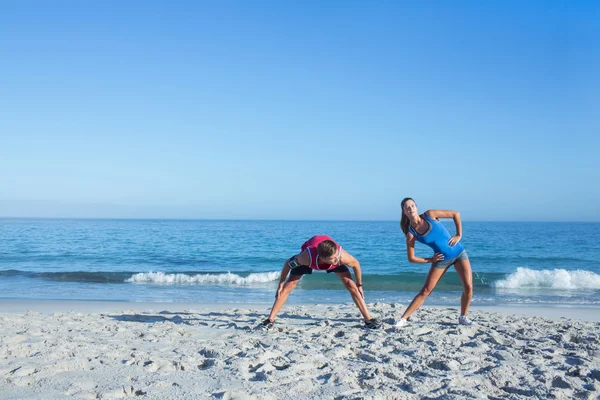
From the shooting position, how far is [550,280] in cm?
1555

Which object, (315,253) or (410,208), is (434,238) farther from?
(315,253)

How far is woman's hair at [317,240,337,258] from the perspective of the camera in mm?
5477

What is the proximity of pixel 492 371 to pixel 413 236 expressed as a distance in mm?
1952

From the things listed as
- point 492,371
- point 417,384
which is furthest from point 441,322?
point 417,384

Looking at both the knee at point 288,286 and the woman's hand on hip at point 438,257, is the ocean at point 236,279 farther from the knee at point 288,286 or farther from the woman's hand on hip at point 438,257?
the woman's hand on hip at point 438,257

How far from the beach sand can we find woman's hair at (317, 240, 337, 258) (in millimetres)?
970

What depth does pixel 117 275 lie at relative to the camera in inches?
624

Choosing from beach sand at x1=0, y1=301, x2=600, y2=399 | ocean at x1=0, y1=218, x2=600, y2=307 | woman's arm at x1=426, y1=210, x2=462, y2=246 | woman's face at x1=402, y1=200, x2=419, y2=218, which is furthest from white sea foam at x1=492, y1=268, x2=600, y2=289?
woman's face at x1=402, y1=200, x2=419, y2=218

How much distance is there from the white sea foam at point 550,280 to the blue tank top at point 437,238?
28.8ft

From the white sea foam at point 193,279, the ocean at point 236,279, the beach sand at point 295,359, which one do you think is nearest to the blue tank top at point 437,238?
the beach sand at point 295,359

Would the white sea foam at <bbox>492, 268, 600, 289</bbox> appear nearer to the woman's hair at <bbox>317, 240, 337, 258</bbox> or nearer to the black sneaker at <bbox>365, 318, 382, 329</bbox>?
the black sneaker at <bbox>365, 318, 382, 329</bbox>

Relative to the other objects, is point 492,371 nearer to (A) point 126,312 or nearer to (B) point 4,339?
(B) point 4,339

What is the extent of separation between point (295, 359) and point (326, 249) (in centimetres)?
129

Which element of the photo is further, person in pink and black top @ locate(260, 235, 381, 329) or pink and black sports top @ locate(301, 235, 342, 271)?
pink and black sports top @ locate(301, 235, 342, 271)
